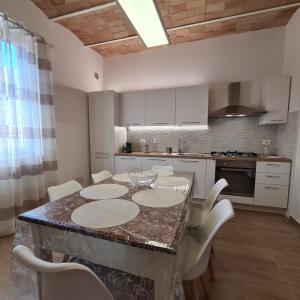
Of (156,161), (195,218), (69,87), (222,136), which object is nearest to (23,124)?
(69,87)

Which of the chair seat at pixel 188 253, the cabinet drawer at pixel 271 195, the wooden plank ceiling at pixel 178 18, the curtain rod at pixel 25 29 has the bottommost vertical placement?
the cabinet drawer at pixel 271 195

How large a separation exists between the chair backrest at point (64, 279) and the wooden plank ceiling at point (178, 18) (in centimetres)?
247

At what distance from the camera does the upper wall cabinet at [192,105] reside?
3.00 meters

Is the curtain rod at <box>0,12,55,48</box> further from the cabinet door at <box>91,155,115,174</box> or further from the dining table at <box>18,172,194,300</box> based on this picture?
the dining table at <box>18,172,194,300</box>

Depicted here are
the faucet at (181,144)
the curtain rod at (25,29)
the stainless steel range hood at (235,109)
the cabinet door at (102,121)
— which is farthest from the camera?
the faucet at (181,144)

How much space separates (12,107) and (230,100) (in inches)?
121

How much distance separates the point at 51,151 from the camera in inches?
98.8

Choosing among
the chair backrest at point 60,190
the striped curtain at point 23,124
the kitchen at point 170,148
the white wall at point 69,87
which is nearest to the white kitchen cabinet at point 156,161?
the kitchen at point 170,148

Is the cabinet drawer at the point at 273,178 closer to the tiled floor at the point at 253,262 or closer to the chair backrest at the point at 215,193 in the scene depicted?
the tiled floor at the point at 253,262

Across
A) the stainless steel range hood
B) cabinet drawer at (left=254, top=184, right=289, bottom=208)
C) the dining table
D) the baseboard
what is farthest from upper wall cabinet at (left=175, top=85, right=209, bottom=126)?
the dining table

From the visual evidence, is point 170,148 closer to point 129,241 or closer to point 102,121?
point 102,121

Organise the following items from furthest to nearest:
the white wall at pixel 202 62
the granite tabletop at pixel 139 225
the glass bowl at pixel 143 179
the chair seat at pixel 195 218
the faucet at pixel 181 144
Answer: the faucet at pixel 181 144 < the white wall at pixel 202 62 < the chair seat at pixel 195 218 < the glass bowl at pixel 143 179 < the granite tabletop at pixel 139 225

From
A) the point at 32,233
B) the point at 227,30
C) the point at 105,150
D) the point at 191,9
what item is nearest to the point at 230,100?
the point at 227,30

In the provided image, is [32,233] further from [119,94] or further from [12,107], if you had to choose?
[119,94]
